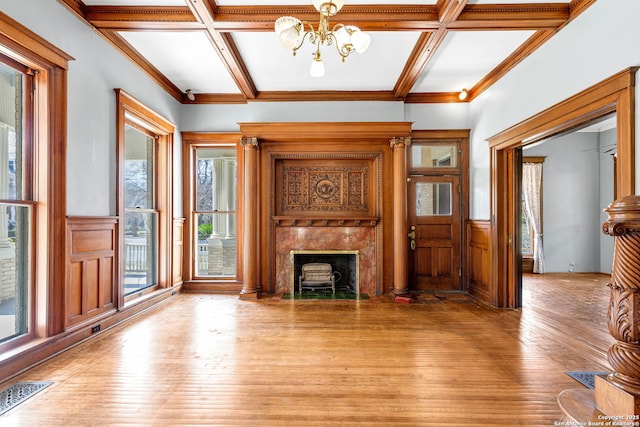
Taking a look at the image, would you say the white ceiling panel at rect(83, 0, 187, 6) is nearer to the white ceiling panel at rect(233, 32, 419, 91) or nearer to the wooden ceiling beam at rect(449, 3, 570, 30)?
the white ceiling panel at rect(233, 32, 419, 91)

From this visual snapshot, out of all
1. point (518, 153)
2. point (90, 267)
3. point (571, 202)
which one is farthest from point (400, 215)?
point (571, 202)

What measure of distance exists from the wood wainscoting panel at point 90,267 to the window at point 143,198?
171 mm

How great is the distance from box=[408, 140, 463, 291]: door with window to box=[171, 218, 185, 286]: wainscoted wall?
12.1 ft

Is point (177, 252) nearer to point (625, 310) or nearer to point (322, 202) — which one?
point (322, 202)

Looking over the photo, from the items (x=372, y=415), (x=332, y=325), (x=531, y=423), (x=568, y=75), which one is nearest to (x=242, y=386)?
(x=372, y=415)

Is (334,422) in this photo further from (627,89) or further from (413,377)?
(627,89)

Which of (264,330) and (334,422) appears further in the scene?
(264,330)

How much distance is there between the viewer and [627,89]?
245 centimetres

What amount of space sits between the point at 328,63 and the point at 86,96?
269 centimetres

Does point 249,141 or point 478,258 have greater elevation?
point 249,141

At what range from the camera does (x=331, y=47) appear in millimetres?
3750

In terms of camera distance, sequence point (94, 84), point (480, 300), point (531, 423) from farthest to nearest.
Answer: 1. point (480, 300)
2. point (94, 84)
3. point (531, 423)

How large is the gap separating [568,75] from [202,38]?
12.4ft

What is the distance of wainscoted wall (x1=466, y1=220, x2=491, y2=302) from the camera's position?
15.2 ft
